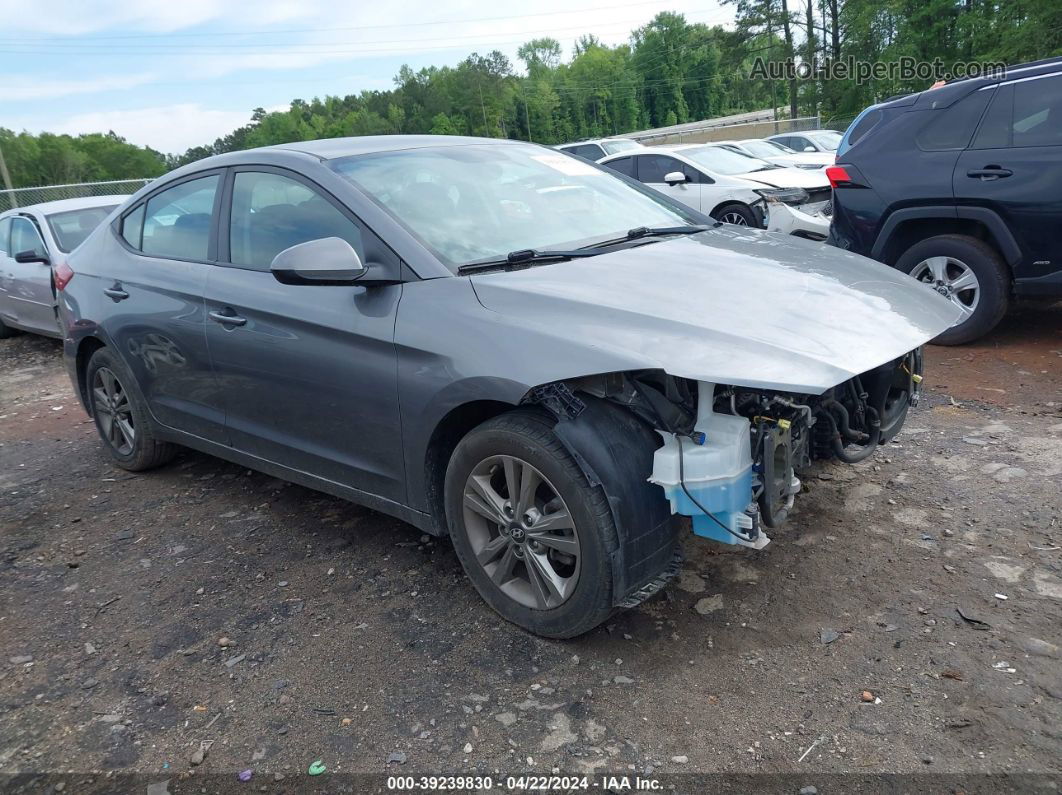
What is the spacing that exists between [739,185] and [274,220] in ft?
29.5

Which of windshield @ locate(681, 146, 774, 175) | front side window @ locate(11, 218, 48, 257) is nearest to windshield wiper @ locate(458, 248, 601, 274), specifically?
front side window @ locate(11, 218, 48, 257)

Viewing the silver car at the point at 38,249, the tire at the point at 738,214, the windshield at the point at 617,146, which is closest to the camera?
the silver car at the point at 38,249

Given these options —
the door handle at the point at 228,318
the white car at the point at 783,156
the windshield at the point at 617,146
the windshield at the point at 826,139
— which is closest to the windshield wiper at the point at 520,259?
the door handle at the point at 228,318

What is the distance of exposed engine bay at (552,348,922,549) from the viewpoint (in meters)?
2.63

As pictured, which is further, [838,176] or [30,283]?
[30,283]

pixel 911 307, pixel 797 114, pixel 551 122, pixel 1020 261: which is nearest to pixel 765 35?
pixel 797 114

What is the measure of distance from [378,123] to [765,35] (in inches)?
2540

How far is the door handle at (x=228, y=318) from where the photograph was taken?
12.1ft

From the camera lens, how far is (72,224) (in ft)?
28.9

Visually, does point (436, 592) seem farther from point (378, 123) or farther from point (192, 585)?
point (378, 123)

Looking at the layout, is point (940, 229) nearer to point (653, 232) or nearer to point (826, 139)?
point (653, 232)

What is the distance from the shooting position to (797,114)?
135 ft

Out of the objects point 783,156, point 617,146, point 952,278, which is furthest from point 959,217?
point 617,146

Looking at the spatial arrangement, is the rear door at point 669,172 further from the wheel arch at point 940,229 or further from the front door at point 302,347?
the front door at point 302,347
